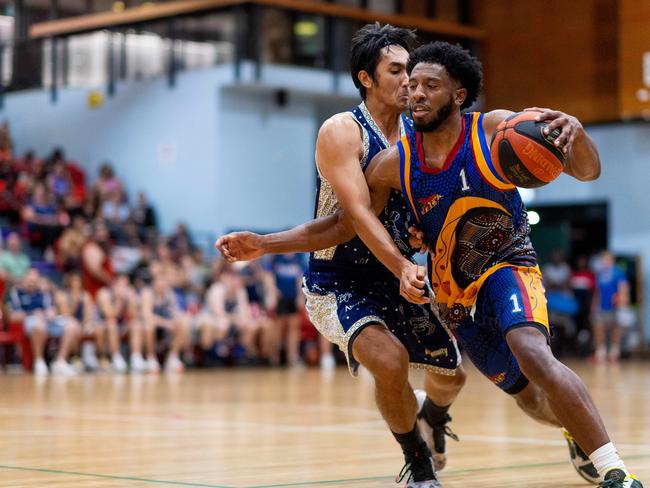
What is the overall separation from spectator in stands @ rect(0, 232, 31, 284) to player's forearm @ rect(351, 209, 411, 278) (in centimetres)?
1177

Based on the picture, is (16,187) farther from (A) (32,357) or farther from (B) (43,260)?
(A) (32,357)

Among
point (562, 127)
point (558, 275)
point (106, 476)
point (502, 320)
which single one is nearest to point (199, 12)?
point (558, 275)

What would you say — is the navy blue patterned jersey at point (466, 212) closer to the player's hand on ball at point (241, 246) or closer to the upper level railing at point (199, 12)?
the player's hand on ball at point (241, 246)

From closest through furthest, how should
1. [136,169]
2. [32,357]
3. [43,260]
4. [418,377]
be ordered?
[418,377] → [32,357] → [43,260] → [136,169]

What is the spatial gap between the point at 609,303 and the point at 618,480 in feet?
54.2

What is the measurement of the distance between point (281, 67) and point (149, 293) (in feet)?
21.2

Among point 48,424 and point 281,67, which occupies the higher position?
point 281,67

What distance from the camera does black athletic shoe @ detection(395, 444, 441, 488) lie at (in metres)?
4.88

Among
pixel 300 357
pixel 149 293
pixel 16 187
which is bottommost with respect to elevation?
pixel 300 357

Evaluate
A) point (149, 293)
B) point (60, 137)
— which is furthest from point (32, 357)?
point (60, 137)

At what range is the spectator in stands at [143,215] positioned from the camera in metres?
20.4

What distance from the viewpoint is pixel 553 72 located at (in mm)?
23625

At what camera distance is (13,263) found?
16109mm

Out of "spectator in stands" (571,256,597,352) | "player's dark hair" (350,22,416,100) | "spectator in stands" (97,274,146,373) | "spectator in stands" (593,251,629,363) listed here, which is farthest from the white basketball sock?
"spectator in stands" (571,256,597,352)
